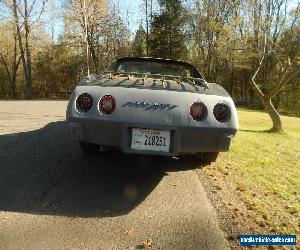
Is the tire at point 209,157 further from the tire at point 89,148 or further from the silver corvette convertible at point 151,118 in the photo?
the tire at point 89,148

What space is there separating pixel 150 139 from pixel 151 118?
234 mm

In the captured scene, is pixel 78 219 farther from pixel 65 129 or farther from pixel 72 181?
pixel 65 129

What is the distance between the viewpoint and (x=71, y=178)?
4410 mm

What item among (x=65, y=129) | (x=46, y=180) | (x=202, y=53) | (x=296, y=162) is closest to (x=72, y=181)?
(x=46, y=180)

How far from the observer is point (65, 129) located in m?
7.46

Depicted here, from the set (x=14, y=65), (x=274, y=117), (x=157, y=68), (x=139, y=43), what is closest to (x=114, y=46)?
(x=139, y=43)

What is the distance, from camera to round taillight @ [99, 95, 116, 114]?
3773mm

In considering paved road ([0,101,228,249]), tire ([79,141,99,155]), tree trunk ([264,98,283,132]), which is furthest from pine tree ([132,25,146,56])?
tire ([79,141,99,155])

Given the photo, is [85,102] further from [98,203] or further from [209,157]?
[209,157]

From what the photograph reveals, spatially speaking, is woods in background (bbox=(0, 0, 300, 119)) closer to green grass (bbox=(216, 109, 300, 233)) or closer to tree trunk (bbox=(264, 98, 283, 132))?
tree trunk (bbox=(264, 98, 283, 132))

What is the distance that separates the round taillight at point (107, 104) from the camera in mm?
3773

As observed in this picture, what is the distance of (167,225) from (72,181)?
1.48m

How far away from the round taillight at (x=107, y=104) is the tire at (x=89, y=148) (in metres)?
1.26

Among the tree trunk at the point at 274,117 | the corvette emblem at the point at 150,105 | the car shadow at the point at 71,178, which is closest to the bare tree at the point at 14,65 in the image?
the tree trunk at the point at 274,117
